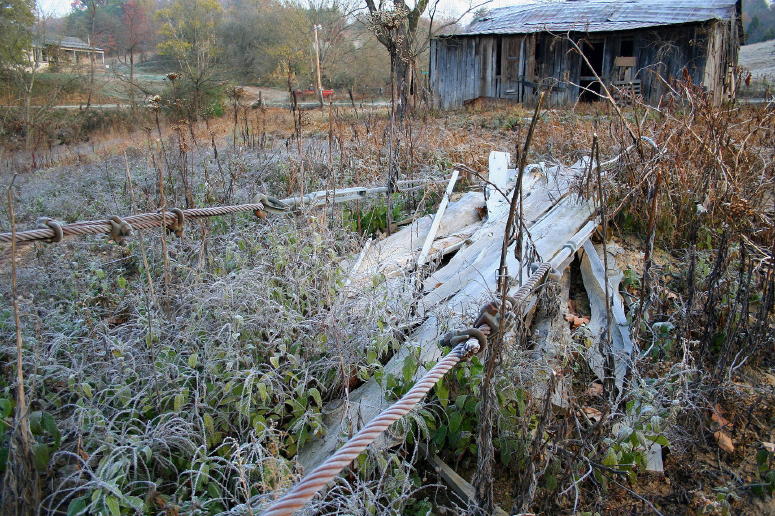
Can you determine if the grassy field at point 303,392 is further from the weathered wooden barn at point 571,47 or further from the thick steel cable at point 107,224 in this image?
the weathered wooden barn at point 571,47

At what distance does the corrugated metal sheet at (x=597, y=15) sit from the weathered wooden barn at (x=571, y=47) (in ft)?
0.09

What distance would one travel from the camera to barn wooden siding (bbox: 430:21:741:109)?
1762 centimetres

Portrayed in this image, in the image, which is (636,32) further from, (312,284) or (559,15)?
(312,284)

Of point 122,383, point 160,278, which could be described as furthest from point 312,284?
point 122,383

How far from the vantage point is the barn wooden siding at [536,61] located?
57.8ft

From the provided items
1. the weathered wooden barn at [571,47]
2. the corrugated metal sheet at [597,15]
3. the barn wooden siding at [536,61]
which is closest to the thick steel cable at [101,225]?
the corrugated metal sheet at [597,15]

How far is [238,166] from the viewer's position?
5.61 m

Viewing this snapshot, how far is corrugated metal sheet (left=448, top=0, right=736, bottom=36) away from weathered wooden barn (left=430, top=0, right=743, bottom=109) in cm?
3

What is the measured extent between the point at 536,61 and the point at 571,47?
6.70ft

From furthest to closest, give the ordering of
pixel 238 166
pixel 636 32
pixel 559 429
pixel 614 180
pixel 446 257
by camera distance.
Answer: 1. pixel 636 32
2. pixel 238 166
3. pixel 614 180
4. pixel 446 257
5. pixel 559 429

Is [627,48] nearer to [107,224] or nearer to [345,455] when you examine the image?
[107,224]

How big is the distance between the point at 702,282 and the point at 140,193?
5134 millimetres

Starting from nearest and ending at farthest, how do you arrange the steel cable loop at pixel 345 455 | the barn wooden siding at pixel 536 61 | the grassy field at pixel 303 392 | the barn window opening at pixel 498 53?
the steel cable loop at pixel 345 455, the grassy field at pixel 303 392, the barn wooden siding at pixel 536 61, the barn window opening at pixel 498 53

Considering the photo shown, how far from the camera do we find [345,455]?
130cm
